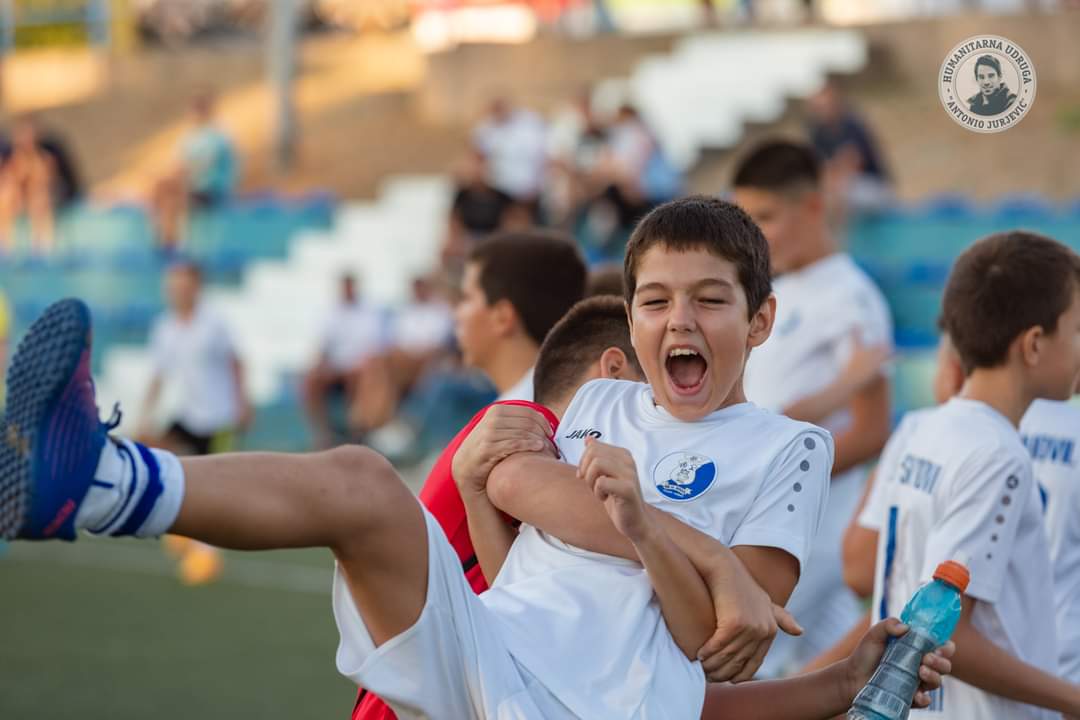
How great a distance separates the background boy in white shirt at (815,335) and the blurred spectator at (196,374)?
628cm

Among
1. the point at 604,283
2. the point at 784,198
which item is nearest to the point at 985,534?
the point at 604,283

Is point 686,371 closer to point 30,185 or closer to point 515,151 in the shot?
point 515,151

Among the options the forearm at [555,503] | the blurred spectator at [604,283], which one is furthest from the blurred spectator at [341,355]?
the forearm at [555,503]

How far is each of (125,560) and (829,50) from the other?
12081 millimetres

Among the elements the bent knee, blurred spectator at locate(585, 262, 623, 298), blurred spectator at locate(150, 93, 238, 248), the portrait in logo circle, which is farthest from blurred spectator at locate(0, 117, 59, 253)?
the bent knee

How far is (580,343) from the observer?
137 inches

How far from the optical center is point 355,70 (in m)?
25.0

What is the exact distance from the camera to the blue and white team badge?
9.59 ft

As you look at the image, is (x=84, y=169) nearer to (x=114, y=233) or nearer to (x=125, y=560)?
(x=114, y=233)

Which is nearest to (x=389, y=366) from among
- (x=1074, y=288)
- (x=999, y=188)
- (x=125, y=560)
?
(x=125, y=560)

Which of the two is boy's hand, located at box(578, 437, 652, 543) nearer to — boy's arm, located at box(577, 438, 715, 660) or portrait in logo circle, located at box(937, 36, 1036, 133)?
boy's arm, located at box(577, 438, 715, 660)

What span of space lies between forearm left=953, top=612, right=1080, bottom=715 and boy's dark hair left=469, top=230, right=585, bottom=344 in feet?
4.68

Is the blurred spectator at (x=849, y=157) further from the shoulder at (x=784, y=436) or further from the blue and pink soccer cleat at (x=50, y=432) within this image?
the blue and pink soccer cleat at (x=50, y=432)

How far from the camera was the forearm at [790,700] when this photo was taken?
313 centimetres
